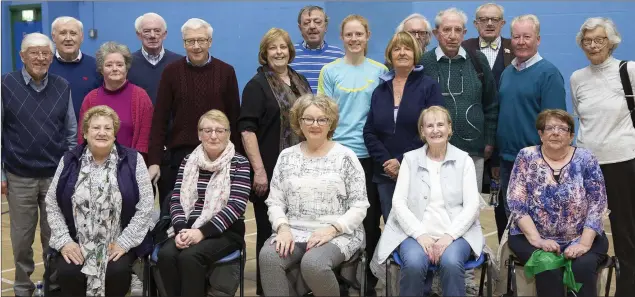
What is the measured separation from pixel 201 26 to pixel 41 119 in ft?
3.35

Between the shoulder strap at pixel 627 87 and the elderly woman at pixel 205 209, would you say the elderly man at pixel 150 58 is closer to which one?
the elderly woman at pixel 205 209

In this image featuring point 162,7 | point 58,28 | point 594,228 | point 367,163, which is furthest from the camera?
point 162,7

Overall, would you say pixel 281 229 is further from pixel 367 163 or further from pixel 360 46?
pixel 360 46

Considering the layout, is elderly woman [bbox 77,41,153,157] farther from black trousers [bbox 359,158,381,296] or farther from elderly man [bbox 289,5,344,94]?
black trousers [bbox 359,158,381,296]

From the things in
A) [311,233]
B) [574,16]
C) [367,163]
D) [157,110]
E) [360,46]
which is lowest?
[311,233]

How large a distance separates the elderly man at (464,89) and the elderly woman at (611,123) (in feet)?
1.68

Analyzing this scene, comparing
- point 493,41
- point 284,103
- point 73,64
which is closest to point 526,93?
point 493,41

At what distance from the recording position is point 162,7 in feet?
28.9

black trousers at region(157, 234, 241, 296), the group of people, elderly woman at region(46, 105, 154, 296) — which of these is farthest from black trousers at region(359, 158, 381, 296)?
elderly woman at region(46, 105, 154, 296)

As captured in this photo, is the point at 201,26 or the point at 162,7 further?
the point at 162,7

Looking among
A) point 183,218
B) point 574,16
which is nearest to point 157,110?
point 183,218

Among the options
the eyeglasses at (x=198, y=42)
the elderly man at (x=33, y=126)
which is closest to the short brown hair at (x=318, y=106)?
the eyeglasses at (x=198, y=42)

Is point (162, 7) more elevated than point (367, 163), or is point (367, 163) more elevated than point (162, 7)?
point (162, 7)

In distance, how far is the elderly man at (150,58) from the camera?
4.74 m
